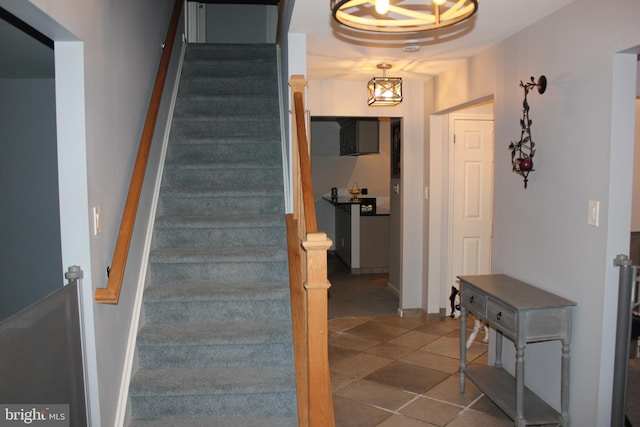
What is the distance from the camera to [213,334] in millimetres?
2768

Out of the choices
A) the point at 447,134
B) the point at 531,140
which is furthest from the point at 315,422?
the point at 447,134

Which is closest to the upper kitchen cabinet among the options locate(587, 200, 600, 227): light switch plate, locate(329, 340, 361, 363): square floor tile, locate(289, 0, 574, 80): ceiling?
locate(289, 0, 574, 80): ceiling

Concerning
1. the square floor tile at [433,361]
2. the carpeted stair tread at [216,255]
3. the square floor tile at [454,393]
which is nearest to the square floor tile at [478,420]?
the square floor tile at [454,393]

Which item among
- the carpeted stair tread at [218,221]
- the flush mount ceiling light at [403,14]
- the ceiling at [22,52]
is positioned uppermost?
the ceiling at [22,52]

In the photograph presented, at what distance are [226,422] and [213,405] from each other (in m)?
0.11

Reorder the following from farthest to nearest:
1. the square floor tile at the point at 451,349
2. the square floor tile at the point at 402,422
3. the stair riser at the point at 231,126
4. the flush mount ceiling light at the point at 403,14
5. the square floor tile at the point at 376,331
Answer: the square floor tile at the point at 376,331 < the square floor tile at the point at 451,349 < the stair riser at the point at 231,126 < the square floor tile at the point at 402,422 < the flush mount ceiling light at the point at 403,14

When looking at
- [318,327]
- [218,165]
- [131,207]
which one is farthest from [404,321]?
[131,207]

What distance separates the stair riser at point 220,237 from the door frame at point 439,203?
2.07 meters

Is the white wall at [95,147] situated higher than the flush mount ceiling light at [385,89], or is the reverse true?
the flush mount ceiling light at [385,89]

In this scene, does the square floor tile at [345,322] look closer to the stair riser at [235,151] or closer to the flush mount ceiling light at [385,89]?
the stair riser at [235,151]

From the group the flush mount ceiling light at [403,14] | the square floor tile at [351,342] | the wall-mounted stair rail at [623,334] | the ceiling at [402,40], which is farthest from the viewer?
the square floor tile at [351,342]

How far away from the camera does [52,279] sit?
14.3 ft

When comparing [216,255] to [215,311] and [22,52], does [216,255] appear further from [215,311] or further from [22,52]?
[22,52]

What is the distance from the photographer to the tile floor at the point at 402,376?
3117 mm
